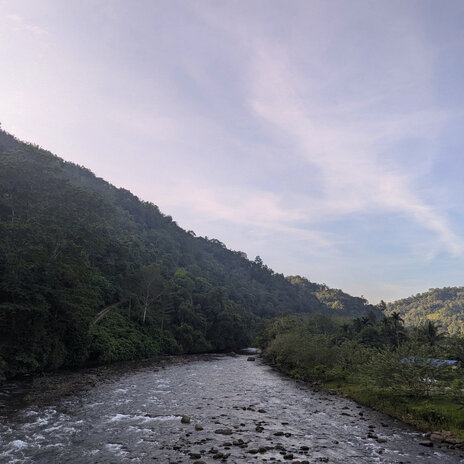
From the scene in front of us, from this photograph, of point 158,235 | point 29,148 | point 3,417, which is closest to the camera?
point 3,417

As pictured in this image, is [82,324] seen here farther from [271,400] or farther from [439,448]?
[439,448]

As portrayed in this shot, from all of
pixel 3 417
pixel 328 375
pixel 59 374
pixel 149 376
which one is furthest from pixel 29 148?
pixel 328 375

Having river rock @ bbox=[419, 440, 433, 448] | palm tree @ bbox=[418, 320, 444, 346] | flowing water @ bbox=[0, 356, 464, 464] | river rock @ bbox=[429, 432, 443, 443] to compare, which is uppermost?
palm tree @ bbox=[418, 320, 444, 346]

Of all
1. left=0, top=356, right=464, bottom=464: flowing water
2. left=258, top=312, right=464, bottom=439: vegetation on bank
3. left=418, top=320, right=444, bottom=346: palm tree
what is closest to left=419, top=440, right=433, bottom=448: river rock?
left=0, top=356, right=464, bottom=464: flowing water

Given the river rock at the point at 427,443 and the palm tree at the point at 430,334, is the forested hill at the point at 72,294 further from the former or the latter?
the palm tree at the point at 430,334

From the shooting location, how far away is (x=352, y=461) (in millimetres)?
16844

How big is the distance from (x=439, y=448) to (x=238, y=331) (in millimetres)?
95720

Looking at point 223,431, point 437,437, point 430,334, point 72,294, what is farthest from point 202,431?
point 430,334

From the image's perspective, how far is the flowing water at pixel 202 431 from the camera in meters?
16.7

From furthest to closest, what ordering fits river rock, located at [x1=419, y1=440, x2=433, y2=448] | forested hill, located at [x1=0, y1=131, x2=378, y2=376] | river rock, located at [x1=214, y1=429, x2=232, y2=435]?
forested hill, located at [x1=0, y1=131, x2=378, y2=376]
river rock, located at [x1=214, y1=429, x2=232, y2=435]
river rock, located at [x1=419, y1=440, x2=433, y2=448]

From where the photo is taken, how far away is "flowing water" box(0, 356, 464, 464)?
54.8ft

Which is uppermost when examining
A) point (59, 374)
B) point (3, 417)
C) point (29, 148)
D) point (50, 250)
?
point (29, 148)

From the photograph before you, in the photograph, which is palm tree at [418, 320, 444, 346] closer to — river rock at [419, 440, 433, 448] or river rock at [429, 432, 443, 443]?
river rock at [429, 432, 443, 443]

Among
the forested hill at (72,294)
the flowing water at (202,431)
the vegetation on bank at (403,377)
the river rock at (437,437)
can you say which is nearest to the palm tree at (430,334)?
the vegetation on bank at (403,377)
